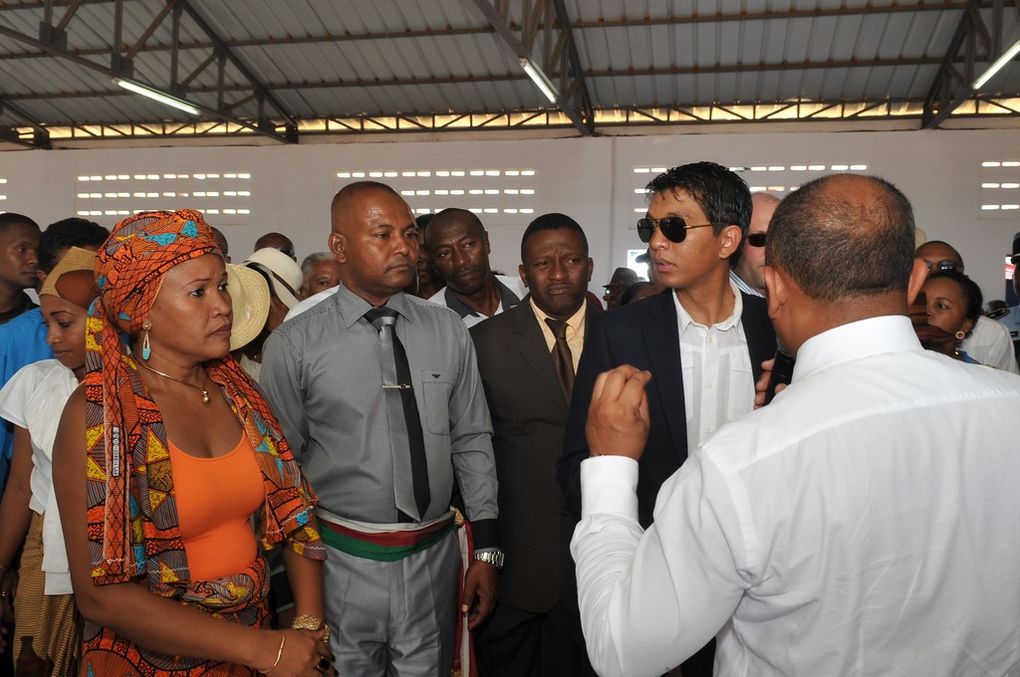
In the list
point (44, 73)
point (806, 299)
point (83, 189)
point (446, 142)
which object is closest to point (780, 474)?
point (806, 299)

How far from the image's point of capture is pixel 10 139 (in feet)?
48.2

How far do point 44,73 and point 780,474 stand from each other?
1527cm

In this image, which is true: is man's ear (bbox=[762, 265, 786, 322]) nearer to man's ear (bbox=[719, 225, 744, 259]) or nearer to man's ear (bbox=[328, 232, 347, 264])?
man's ear (bbox=[719, 225, 744, 259])

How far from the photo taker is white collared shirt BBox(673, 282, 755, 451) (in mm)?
2312

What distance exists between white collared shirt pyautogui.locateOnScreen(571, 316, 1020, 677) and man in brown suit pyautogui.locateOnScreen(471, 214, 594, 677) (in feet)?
5.45

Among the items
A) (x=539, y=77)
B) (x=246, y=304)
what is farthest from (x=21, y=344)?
(x=539, y=77)

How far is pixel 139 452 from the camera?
175cm

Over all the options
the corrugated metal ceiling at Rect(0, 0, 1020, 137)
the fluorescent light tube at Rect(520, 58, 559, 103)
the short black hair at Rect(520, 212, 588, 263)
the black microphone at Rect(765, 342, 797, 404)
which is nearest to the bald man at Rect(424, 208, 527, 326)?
the short black hair at Rect(520, 212, 588, 263)

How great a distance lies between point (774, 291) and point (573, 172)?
11679 millimetres

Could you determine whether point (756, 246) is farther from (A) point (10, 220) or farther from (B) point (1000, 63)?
(B) point (1000, 63)

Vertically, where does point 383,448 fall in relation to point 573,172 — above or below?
below

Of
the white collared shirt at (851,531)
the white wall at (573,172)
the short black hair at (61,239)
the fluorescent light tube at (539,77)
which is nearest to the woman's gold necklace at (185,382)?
the white collared shirt at (851,531)

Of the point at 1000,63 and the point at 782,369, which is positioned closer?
the point at 782,369

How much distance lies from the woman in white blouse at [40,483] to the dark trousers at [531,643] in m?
1.46
